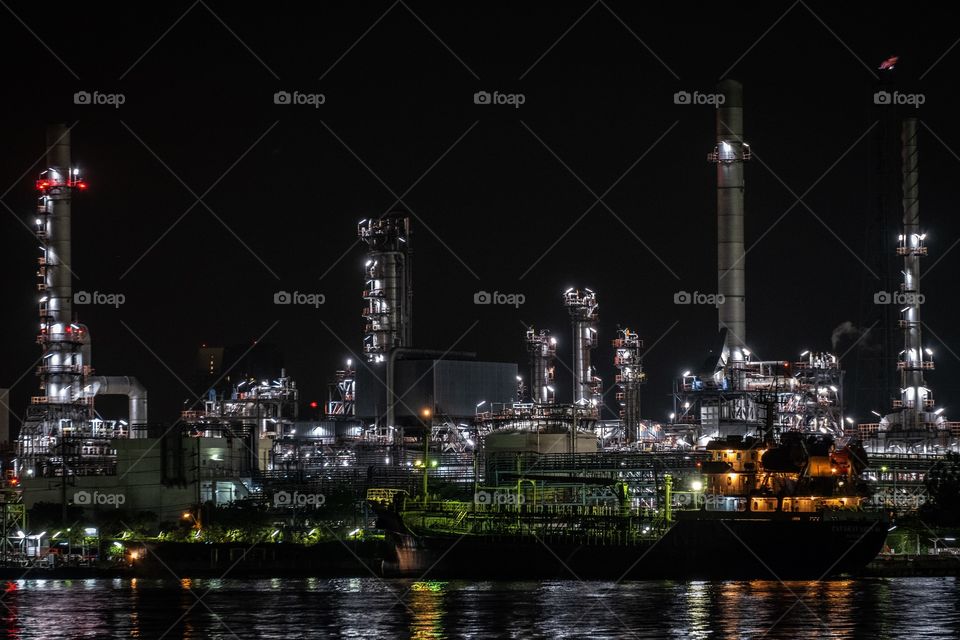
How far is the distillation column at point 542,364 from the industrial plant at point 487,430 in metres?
0.25

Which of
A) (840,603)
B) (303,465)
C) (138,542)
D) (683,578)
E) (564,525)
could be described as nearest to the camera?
(840,603)

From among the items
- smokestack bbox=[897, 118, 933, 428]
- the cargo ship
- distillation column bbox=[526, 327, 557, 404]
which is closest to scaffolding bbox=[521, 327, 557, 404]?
distillation column bbox=[526, 327, 557, 404]

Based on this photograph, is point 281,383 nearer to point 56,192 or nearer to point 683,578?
point 56,192

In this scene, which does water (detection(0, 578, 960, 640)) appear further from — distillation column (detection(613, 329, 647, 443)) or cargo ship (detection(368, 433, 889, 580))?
distillation column (detection(613, 329, 647, 443))

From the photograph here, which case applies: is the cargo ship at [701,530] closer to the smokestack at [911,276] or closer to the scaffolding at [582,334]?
the smokestack at [911,276]

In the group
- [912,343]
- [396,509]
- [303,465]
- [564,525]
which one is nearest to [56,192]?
[303,465]

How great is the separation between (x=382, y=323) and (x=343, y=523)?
48183 millimetres

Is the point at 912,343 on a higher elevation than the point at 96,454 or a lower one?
higher

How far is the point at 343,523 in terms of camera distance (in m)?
97.6

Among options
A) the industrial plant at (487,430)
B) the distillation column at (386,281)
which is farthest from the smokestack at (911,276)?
the distillation column at (386,281)

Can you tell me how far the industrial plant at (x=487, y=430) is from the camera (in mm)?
82375

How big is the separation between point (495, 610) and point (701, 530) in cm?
1750

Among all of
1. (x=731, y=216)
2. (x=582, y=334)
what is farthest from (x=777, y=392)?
(x=582, y=334)

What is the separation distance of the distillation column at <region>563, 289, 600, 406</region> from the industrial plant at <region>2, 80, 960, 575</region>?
0.61ft
